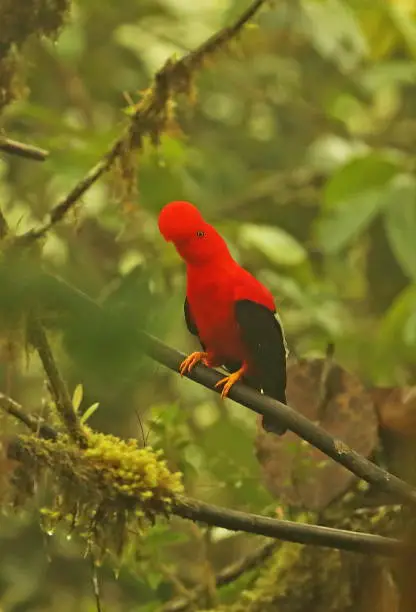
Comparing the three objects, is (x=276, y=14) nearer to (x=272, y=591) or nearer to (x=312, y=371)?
(x=312, y=371)

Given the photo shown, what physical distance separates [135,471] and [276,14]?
1381mm

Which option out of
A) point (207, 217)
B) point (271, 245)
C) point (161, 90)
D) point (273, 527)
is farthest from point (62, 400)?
point (207, 217)

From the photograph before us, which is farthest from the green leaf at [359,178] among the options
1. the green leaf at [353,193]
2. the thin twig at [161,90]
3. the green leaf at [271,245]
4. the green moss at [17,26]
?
the green moss at [17,26]

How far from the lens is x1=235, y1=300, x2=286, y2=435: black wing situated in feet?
3.00

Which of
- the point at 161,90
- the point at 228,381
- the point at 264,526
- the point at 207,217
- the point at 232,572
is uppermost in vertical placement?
the point at 161,90

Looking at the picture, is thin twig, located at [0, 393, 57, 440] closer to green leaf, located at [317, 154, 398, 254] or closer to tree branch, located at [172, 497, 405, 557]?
A: tree branch, located at [172, 497, 405, 557]

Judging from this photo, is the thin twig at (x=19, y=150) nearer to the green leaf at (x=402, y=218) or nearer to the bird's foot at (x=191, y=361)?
the bird's foot at (x=191, y=361)

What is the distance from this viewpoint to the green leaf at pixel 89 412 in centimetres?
91

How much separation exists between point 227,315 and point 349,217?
0.69 meters

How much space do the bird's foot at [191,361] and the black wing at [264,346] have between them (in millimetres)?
48

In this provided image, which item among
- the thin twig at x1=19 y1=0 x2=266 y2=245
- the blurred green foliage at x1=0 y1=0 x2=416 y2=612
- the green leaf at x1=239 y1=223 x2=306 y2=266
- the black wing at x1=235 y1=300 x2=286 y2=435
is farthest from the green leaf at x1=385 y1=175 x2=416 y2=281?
the black wing at x1=235 y1=300 x2=286 y2=435

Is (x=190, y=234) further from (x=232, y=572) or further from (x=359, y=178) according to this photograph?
(x=359, y=178)

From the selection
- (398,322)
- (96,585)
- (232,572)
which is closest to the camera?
(96,585)

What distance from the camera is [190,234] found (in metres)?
0.83
